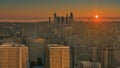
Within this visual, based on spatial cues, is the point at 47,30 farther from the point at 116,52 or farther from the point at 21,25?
the point at 116,52

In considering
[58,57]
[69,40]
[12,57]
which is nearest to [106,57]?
[69,40]

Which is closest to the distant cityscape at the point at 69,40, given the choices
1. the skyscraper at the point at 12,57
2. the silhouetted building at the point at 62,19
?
the silhouetted building at the point at 62,19

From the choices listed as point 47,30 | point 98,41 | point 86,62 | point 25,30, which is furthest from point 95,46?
point 25,30

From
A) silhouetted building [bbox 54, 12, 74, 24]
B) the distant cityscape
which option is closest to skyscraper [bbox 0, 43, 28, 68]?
the distant cityscape

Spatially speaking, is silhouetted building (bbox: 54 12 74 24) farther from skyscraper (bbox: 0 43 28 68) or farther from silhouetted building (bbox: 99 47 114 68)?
skyscraper (bbox: 0 43 28 68)

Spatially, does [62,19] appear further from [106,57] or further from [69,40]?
[106,57]

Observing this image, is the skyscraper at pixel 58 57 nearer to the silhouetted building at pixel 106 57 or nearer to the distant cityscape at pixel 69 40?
the distant cityscape at pixel 69 40
